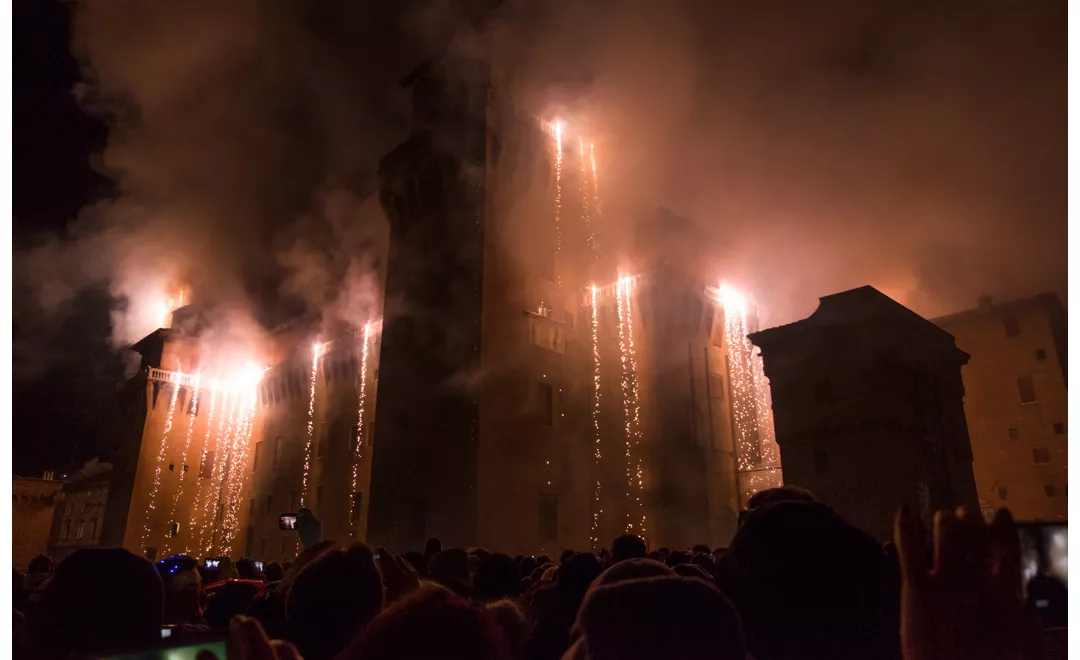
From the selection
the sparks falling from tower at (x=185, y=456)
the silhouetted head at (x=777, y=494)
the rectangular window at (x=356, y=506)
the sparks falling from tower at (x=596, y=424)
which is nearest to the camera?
the silhouetted head at (x=777, y=494)

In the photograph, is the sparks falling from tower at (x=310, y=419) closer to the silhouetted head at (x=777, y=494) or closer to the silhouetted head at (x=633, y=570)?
the silhouetted head at (x=777, y=494)

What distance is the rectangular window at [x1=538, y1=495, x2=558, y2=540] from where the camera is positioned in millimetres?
22562

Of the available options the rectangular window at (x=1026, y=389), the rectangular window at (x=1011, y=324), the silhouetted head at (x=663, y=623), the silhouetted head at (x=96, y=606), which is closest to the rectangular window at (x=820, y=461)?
the rectangular window at (x=1026, y=389)

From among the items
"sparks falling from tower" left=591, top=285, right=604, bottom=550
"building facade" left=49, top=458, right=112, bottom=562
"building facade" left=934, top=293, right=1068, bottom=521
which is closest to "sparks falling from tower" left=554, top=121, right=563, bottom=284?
"sparks falling from tower" left=591, top=285, right=604, bottom=550

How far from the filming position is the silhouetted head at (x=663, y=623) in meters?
1.37

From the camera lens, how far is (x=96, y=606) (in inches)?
103

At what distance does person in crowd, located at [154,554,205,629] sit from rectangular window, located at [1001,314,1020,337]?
3746cm

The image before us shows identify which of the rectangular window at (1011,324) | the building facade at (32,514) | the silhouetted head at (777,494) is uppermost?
the rectangular window at (1011,324)

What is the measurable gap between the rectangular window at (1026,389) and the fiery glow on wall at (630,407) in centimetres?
1919

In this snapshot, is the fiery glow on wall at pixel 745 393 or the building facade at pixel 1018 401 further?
the fiery glow on wall at pixel 745 393

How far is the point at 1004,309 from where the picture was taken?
1281 inches

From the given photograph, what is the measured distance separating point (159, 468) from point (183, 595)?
1366 inches

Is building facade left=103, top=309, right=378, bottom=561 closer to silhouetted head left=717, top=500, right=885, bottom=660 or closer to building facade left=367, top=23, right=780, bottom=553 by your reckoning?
building facade left=367, top=23, right=780, bottom=553

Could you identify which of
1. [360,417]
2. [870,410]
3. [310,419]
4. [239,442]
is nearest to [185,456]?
[239,442]
